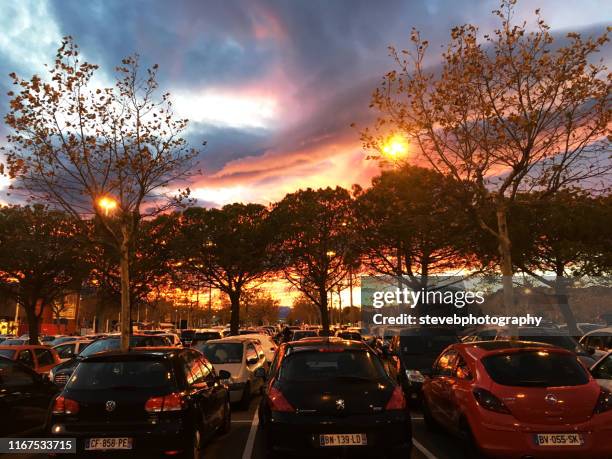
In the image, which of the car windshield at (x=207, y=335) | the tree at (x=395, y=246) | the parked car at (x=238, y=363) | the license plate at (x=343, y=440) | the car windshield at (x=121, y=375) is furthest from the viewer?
the tree at (x=395, y=246)

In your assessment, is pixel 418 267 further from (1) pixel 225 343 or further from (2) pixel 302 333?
(1) pixel 225 343

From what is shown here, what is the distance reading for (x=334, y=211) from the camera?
3841 centimetres

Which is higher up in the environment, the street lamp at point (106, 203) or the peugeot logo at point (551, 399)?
the street lamp at point (106, 203)

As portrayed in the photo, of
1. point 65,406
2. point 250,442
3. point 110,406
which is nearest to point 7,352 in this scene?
point 250,442

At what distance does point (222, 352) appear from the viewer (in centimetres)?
1355

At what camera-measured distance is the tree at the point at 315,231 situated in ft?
125

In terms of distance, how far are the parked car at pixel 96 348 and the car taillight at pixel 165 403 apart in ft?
16.4

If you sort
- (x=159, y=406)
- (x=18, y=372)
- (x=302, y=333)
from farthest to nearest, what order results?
(x=302, y=333)
(x=18, y=372)
(x=159, y=406)

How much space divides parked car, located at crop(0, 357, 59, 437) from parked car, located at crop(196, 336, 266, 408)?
3837 mm

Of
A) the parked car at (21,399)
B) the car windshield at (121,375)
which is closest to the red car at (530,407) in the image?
the car windshield at (121,375)

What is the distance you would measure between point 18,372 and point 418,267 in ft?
97.8

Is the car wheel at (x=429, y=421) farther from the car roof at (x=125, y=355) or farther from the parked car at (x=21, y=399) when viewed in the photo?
the parked car at (x=21, y=399)

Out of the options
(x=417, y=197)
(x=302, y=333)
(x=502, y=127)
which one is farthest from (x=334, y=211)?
(x=502, y=127)

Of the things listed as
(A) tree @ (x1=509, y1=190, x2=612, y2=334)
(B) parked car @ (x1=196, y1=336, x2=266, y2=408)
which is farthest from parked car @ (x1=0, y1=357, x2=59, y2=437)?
(A) tree @ (x1=509, y1=190, x2=612, y2=334)
